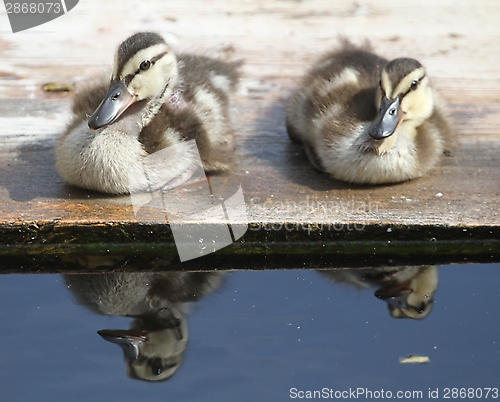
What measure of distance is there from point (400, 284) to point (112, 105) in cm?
117

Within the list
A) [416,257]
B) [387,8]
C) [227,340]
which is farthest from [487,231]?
[387,8]

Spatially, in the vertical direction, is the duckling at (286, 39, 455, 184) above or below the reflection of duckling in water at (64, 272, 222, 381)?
above

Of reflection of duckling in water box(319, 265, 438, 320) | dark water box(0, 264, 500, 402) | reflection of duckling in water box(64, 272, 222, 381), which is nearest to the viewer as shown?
dark water box(0, 264, 500, 402)

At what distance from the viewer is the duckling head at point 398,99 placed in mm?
3107

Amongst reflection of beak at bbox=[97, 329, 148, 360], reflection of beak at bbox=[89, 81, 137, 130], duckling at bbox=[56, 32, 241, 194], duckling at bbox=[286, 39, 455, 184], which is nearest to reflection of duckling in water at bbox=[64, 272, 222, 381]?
reflection of beak at bbox=[97, 329, 148, 360]

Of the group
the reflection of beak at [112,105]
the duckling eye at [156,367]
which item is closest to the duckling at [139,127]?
the reflection of beak at [112,105]

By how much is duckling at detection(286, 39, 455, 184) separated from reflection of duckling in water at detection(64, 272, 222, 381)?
0.72 metres

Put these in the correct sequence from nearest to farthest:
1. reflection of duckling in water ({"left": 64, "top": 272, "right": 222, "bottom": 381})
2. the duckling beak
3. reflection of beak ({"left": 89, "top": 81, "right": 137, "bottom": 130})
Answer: reflection of duckling in water ({"left": 64, "top": 272, "right": 222, "bottom": 381}) → reflection of beak ({"left": 89, "top": 81, "right": 137, "bottom": 130}) → the duckling beak

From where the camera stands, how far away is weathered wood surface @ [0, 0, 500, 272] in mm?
2998

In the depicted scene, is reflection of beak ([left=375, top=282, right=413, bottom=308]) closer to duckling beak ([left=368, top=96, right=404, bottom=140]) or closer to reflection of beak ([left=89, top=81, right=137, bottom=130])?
duckling beak ([left=368, top=96, right=404, bottom=140])

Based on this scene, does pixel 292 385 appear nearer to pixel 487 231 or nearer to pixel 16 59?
pixel 487 231

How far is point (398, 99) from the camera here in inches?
124

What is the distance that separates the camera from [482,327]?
8.75 ft

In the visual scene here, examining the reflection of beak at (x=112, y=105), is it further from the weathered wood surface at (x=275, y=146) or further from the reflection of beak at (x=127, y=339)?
the reflection of beak at (x=127, y=339)
